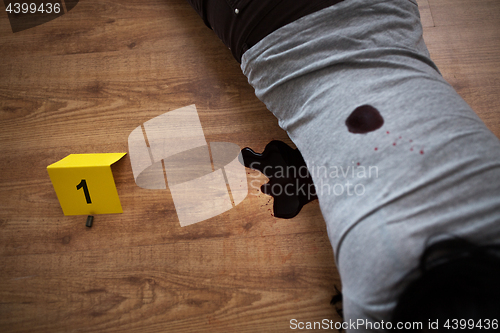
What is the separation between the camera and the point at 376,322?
1.73 feet

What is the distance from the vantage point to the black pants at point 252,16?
65cm

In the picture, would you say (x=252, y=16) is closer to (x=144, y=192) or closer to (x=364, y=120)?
(x=364, y=120)

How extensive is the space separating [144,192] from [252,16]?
549 mm

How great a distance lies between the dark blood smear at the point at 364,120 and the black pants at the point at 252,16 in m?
0.26

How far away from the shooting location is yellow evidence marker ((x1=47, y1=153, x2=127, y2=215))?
790mm

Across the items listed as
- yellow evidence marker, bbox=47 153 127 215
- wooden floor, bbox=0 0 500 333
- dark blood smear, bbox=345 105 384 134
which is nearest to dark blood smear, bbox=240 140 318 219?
wooden floor, bbox=0 0 500 333

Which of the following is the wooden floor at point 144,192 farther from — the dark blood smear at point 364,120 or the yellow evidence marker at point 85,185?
the dark blood smear at point 364,120

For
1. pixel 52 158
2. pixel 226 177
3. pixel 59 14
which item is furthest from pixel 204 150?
pixel 59 14

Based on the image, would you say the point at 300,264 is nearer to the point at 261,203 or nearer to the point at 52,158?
the point at 261,203

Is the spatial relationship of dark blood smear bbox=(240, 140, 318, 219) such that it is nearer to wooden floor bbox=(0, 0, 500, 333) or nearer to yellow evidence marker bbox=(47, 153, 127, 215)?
wooden floor bbox=(0, 0, 500, 333)

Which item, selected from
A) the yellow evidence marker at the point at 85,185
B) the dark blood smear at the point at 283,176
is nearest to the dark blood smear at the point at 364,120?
the dark blood smear at the point at 283,176

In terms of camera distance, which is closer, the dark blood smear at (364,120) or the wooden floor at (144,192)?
the dark blood smear at (364,120)

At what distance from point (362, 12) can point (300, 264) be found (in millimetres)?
631

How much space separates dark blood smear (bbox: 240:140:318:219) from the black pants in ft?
0.91
